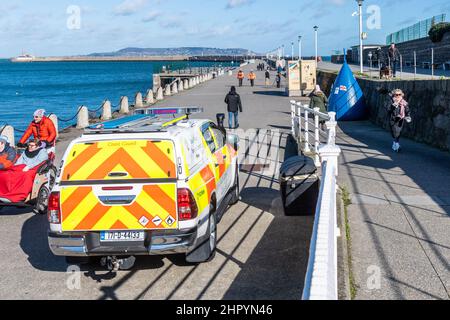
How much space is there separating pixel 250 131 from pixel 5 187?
12517mm

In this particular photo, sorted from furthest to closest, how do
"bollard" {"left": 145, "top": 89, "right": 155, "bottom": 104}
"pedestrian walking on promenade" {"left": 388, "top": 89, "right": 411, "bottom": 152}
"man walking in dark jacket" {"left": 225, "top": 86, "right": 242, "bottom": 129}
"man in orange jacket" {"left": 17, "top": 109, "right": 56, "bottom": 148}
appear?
"bollard" {"left": 145, "top": 89, "right": 155, "bottom": 104}
"man walking in dark jacket" {"left": 225, "top": 86, "right": 242, "bottom": 129}
"pedestrian walking on promenade" {"left": 388, "top": 89, "right": 411, "bottom": 152}
"man in orange jacket" {"left": 17, "top": 109, "right": 56, "bottom": 148}

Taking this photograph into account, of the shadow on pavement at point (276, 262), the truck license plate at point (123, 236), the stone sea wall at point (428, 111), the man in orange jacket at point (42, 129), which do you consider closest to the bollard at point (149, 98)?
the stone sea wall at point (428, 111)

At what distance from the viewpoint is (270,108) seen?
3081 centimetres

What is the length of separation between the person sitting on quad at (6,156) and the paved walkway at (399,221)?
20.4 ft

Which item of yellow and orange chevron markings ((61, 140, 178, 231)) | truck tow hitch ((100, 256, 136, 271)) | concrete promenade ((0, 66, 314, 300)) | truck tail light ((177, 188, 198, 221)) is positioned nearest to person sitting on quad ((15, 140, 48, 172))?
concrete promenade ((0, 66, 314, 300))

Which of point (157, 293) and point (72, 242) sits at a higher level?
point (72, 242)

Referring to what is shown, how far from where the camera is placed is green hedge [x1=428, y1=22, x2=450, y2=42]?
35219 millimetres

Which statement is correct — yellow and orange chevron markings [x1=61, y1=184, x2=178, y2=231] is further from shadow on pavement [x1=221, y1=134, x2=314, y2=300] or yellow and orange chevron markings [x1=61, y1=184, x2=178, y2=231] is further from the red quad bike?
the red quad bike

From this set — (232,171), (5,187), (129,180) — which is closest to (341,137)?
(232,171)

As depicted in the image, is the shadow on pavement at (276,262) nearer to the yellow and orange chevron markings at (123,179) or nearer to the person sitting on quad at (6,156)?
the yellow and orange chevron markings at (123,179)

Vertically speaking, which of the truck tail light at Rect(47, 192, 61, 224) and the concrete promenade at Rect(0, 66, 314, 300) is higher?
the truck tail light at Rect(47, 192, 61, 224)

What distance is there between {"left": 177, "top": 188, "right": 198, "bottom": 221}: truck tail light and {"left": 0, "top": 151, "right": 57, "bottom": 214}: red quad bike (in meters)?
4.58

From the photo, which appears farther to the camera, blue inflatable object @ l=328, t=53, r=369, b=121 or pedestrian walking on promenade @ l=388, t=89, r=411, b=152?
blue inflatable object @ l=328, t=53, r=369, b=121
